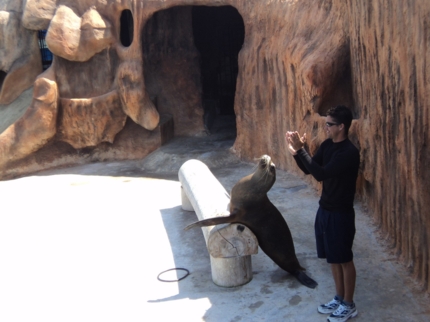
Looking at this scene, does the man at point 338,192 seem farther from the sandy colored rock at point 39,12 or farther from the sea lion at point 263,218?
the sandy colored rock at point 39,12

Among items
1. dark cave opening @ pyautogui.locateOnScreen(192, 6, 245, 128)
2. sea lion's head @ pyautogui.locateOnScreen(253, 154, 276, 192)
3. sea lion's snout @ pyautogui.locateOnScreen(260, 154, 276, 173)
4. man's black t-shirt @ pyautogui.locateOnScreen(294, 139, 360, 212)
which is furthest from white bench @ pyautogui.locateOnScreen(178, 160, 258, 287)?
dark cave opening @ pyautogui.locateOnScreen(192, 6, 245, 128)

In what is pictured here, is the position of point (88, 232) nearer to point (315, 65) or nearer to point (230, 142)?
point (315, 65)

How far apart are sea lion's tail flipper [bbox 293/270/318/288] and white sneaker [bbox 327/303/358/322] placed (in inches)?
23.0

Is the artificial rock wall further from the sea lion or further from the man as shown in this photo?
the sea lion

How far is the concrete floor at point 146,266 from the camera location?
13.6 feet

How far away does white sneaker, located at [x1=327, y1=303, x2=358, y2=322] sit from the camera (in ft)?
12.3

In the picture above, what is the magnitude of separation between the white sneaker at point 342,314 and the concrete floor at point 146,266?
10 centimetres

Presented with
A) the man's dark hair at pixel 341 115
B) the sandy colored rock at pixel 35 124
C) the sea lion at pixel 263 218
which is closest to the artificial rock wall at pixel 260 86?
the sandy colored rock at pixel 35 124

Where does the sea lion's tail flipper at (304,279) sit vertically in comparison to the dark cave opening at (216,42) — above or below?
below

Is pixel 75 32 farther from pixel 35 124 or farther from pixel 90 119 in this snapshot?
pixel 35 124

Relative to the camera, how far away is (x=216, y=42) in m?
12.9

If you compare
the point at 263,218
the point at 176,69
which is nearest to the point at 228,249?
the point at 263,218

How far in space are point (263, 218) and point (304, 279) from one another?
0.60 metres

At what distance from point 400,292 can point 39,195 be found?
601 cm
